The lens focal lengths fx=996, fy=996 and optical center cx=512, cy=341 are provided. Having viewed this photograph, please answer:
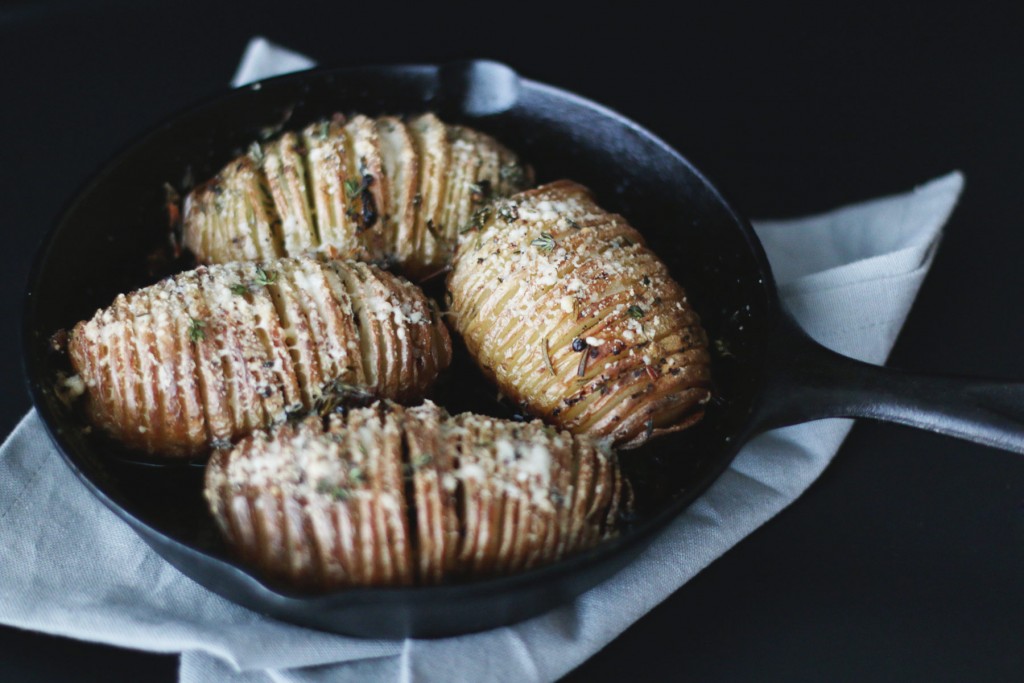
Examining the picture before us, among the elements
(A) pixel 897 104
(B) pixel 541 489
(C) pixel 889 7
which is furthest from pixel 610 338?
(C) pixel 889 7

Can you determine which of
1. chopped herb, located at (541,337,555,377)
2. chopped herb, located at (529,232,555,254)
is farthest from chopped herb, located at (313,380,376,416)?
chopped herb, located at (529,232,555,254)

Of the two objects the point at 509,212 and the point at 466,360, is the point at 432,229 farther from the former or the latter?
the point at 466,360

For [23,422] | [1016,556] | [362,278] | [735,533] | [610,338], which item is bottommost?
[1016,556]

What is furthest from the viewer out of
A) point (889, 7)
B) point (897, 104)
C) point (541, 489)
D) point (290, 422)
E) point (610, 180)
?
point (889, 7)

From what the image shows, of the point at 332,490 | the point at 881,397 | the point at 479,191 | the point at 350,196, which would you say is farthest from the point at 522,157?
the point at 332,490

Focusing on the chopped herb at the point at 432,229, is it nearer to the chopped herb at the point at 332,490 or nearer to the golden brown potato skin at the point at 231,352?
the golden brown potato skin at the point at 231,352

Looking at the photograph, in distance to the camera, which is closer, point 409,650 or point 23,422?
point 409,650

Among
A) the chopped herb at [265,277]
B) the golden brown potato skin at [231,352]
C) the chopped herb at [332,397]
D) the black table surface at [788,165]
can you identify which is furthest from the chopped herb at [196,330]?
the black table surface at [788,165]

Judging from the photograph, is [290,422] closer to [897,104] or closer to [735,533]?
[735,533]
